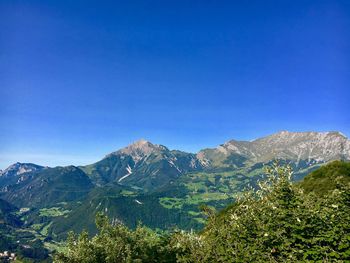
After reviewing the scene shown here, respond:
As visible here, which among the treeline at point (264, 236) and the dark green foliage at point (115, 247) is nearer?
the treeline at point (264, 236)

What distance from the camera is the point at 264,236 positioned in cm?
2169

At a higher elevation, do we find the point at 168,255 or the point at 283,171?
the point at 283,171

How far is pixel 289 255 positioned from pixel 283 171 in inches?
259

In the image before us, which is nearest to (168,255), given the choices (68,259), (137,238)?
(137,238)

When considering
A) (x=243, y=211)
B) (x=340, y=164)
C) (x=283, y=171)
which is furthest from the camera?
(x=340, y=164)

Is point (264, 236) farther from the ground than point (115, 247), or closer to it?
farther from the ground

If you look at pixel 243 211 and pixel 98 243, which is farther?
pixel 98 243

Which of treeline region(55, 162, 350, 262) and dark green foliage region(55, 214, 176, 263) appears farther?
dark green foliage region(55, 214, 176, 263)

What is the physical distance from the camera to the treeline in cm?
2006

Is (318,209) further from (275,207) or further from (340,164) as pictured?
(340,164)

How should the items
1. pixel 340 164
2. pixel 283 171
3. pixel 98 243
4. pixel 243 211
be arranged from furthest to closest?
pixel 340 164
pixel 98 243
pixel 243 211
pixel 283 171

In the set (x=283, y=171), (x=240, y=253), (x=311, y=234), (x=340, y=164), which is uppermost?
(x=340, y=164)

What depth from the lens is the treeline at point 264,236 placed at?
2006cm

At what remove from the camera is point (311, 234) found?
68.3 ft
